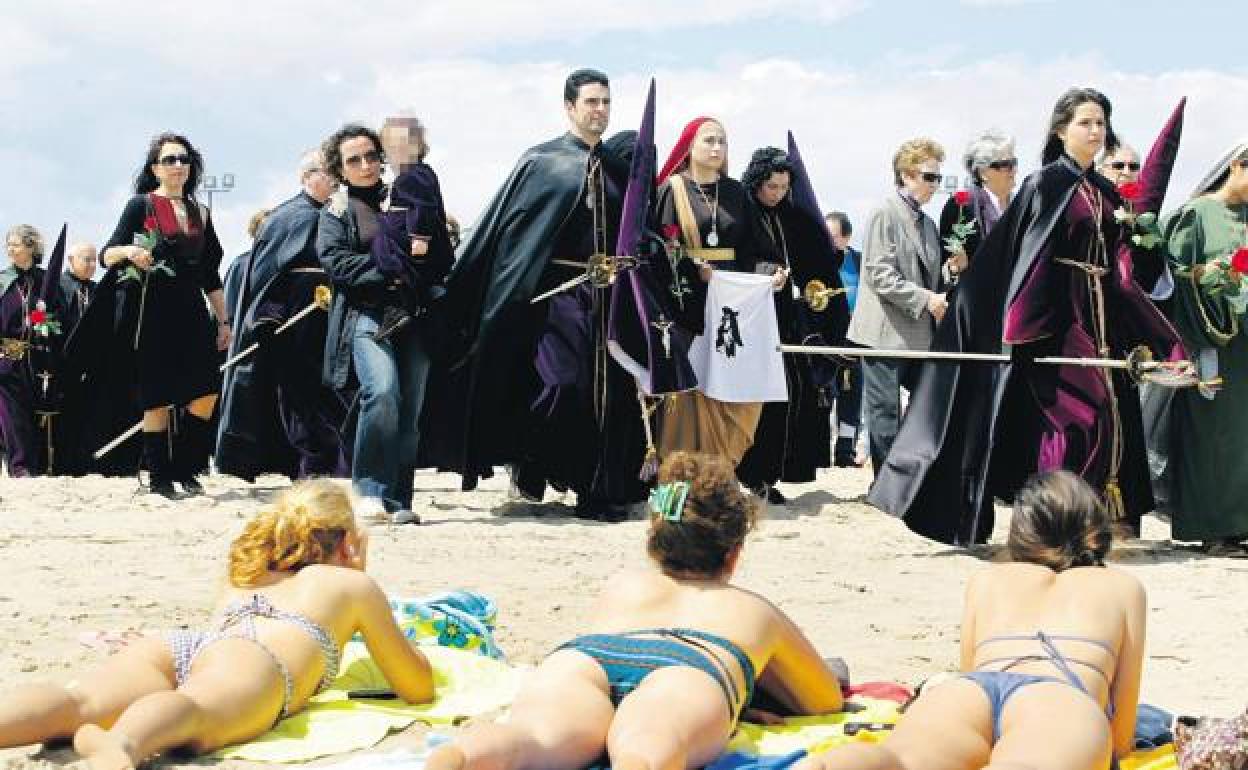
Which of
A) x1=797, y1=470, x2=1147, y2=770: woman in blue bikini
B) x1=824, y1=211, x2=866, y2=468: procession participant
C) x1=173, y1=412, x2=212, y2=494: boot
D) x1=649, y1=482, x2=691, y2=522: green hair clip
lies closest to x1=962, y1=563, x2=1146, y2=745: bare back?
x1=797, y1=470, x2=1147, y2=770: woman in blue bikini

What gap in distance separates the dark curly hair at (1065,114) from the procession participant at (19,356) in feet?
27.1

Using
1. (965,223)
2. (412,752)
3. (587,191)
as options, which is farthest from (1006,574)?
(965,223)

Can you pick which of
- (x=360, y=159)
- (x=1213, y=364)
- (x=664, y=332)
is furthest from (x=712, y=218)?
(x=1213, y=364)

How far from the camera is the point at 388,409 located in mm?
9352

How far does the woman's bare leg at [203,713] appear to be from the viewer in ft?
14.0

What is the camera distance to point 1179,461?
9.07m

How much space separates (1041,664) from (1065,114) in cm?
474

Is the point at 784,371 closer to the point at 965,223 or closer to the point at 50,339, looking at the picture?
the point at 965,223

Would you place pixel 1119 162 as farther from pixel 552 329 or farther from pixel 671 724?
pixel 671 724

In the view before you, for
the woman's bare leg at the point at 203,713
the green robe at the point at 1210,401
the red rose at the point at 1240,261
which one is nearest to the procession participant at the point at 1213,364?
the green robe at the point at 1210,401

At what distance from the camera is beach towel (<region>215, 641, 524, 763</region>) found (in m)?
4.66

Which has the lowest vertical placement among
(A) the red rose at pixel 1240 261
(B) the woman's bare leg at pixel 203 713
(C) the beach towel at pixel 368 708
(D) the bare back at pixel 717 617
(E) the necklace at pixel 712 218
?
(C) the beach towel at pixel 368 708

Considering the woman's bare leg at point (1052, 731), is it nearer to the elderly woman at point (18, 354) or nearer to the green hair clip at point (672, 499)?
the green hair clip at point (672, 499)

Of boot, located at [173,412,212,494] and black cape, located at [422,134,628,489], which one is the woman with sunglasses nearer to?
boot, located at [173,412,212,494]
